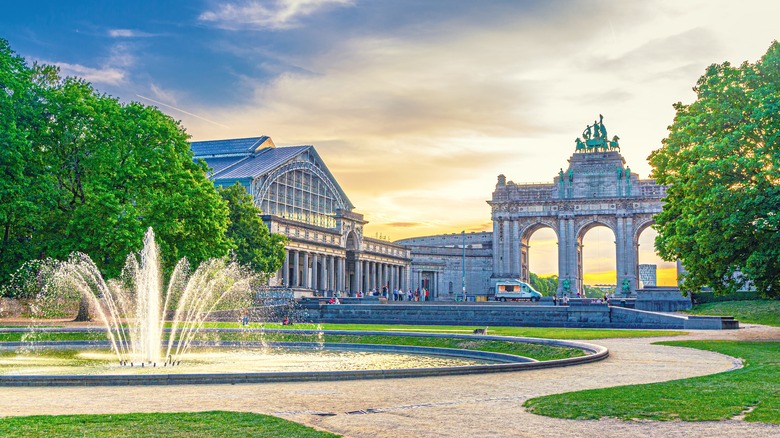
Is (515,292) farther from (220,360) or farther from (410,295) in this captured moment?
(220,360)

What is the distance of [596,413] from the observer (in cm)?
1456

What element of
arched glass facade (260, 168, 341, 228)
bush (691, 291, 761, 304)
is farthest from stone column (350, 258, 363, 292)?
bush (691, 291, 761, 304)

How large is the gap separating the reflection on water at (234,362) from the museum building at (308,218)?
5652 centimetres

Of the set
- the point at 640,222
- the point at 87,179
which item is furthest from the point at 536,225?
the point at 87,179

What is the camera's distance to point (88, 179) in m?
45.8

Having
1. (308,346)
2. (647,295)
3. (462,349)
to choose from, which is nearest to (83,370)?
(308,346)

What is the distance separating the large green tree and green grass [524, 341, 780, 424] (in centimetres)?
3241

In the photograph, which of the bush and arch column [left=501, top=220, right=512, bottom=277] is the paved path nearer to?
the bush

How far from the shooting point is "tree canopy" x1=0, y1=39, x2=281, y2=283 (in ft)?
140

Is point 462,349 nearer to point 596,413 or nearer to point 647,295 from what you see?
point 596,413

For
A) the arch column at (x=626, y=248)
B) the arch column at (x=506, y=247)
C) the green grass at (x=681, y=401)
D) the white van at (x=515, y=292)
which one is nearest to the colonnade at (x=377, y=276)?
the arch column at (x=506, y=247)

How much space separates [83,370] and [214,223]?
25.7 meters

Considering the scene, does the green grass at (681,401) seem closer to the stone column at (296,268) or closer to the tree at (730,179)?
the tree at (730,179)

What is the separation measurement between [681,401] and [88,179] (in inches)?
1521
